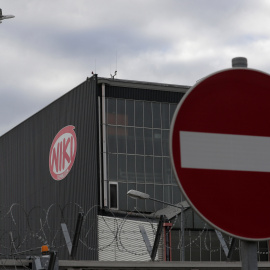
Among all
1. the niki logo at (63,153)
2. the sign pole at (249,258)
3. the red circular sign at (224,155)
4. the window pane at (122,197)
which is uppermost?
the niki logo at (63,153)

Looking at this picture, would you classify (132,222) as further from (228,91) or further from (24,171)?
(228,91)

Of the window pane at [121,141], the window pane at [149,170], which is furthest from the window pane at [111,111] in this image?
the window pane at [149,170]

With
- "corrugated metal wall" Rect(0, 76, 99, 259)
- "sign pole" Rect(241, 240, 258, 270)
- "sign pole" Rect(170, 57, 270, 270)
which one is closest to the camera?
"sign pole" Rect(241, 240, 258, 270)

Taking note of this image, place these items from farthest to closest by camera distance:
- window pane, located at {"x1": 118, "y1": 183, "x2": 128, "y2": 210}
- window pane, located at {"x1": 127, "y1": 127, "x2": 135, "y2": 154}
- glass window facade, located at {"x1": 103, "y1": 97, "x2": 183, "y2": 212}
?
window pane, located at {"x1": 127, "y1": 127, "x2": 135, "y2": 154}
glass window facade, located at {"x1": 103, "y1": 97, "x2": 183, "y2": 212}
window pane, located at {"x1": 118, "y1": 183, "x2": 128, "y2": 210}

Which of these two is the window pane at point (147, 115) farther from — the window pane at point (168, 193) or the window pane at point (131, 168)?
the window pane at point (168, 193)

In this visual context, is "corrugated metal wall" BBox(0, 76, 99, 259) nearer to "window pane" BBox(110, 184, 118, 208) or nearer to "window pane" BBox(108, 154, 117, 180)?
"window pane" BBox(108, 154, 117, 180)

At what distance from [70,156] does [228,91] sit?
56.3 metres

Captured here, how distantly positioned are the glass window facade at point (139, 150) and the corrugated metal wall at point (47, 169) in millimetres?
1644

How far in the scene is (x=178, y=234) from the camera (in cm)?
5172

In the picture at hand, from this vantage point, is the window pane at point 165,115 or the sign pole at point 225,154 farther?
the window pane at point 165,115

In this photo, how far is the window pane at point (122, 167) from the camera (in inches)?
2286

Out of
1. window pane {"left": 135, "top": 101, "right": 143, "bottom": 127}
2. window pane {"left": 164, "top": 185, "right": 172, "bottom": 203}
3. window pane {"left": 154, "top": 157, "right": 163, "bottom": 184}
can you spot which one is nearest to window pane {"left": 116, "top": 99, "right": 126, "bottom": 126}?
window pane {"left": 135, "top": 101, "right": 143, "bottom": 127}

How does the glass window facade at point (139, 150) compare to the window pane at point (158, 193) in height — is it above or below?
above

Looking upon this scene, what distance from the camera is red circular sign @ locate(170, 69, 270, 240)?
3211 millimetres
